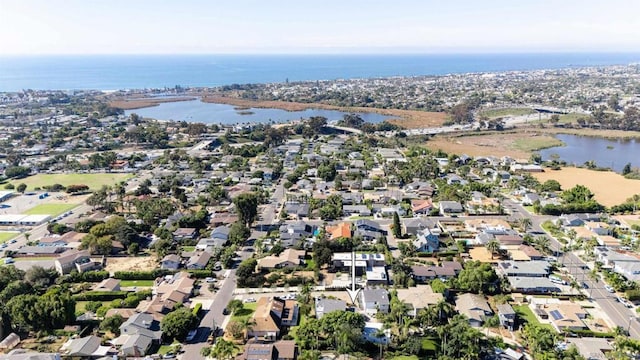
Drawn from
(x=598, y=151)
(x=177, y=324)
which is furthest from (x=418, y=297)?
(x=598, y=151)

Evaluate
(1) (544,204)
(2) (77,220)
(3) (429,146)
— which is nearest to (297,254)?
(2) (77,220)

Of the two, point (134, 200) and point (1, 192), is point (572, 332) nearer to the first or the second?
point (134, 200)

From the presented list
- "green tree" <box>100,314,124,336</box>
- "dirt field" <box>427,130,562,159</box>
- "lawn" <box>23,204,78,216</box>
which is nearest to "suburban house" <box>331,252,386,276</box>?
"green tree" <box>100,314,124,336</box>

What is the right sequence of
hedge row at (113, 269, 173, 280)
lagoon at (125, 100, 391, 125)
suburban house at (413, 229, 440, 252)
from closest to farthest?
hedge row at (113, 269, 173, 280)
suburban house at (413, 229, 440, 252)
lagoon at (125, 100, 391, 125)

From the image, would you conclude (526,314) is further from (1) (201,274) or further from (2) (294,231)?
(1) (201,274)

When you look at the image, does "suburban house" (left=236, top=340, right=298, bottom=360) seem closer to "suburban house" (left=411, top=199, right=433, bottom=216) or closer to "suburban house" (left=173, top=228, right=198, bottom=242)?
"suburban house" (left=173, top=228, right=198, bottom=242)

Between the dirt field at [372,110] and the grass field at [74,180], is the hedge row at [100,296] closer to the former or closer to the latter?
the grass field at [74,180]
